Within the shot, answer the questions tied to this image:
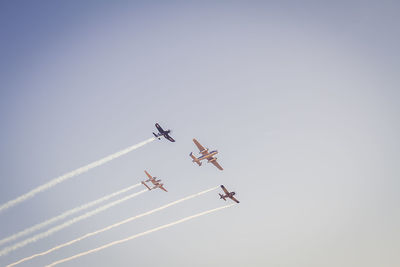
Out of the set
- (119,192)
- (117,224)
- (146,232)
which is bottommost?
(146,232)

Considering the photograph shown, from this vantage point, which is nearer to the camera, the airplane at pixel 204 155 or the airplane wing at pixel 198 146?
the airplane wing at pixel 198 146

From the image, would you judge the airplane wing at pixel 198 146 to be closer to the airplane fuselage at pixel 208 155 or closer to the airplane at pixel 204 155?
the airplane at pixel 204 155

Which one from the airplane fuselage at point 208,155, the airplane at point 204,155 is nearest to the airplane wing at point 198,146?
the airplane at point 204,155

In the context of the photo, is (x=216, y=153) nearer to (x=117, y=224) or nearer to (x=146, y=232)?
(x=146, y=232)

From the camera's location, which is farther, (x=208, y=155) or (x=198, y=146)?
(x=208, y=155)

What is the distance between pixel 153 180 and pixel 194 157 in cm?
1822

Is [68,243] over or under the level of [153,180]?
under

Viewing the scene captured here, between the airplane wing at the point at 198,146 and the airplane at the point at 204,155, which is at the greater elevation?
the airplane wing at the point at 198,146

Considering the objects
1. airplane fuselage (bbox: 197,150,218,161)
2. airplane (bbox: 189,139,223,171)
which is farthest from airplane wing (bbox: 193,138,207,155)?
airplane fuselage (bbox: 197,150,218,161)

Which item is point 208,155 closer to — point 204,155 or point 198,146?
point 204,155

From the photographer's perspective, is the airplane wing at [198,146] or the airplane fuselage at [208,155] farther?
the airplane fuselage at [208,155]

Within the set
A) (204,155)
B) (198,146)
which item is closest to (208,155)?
(204,155)

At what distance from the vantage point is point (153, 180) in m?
77.7

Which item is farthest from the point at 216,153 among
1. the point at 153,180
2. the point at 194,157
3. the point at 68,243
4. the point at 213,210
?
the point at 68,243
